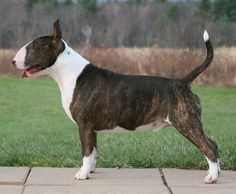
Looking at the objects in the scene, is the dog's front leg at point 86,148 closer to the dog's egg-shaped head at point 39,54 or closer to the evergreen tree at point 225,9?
the dog's egg-shaped head at point 39,54

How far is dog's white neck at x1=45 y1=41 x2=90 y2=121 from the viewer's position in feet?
22.8

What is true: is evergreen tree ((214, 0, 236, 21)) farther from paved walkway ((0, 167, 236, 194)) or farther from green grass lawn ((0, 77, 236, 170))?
paved walkway ((0, 167, 236, 194))

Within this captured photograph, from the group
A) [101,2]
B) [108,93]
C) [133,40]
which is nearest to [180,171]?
[108,93]

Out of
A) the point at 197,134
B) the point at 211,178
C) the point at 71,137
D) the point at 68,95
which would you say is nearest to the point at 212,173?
the point at 211,178

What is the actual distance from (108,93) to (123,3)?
190ft

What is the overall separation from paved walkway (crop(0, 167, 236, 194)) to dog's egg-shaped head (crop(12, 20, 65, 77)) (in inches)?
42.7

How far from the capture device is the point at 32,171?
287 inches

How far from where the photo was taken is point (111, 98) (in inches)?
271

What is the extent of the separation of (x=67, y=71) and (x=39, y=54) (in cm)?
34


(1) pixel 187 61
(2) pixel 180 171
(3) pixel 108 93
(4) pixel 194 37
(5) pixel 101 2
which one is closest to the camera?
(3) pixel 108 93

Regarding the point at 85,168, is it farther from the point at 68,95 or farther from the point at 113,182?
the point at 68,95

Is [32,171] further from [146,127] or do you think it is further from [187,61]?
[187,61]

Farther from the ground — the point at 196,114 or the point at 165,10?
the point at 196,114

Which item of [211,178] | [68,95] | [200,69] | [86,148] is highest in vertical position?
[200,69]
